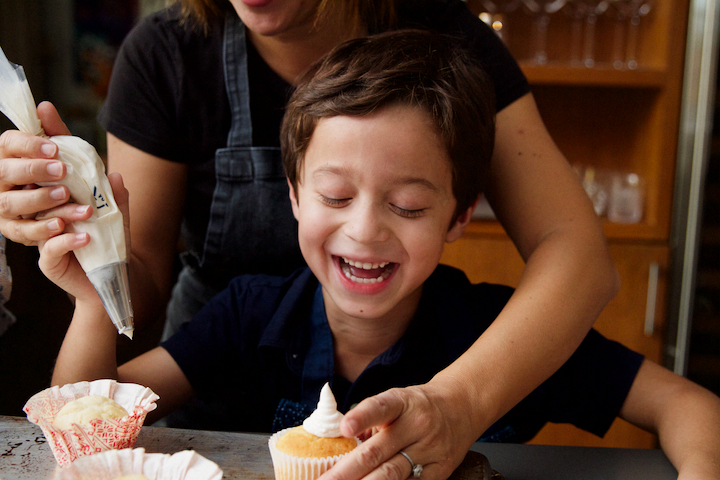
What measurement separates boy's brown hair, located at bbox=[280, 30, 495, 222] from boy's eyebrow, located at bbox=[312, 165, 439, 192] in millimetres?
79

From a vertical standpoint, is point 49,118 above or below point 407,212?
above

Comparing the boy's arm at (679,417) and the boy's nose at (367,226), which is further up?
the boy's nose at (367,226)

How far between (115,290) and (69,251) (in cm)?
11

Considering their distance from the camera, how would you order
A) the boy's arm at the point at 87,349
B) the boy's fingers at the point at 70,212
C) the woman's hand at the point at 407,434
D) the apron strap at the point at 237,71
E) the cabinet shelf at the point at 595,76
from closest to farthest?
the woman's hand at the point at 407,434 < the boy's fingers at the point at 70,212 < the boy's arm at the point at 87,349 < the apron strap at the point at 237,71 < the cabinet shelf at the point at 595,76

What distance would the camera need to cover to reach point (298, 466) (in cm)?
77

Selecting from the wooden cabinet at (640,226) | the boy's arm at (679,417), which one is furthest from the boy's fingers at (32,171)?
the wooden cabinet at (640,226)

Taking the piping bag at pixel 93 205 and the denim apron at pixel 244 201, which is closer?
the piping bag at pixel 93 205

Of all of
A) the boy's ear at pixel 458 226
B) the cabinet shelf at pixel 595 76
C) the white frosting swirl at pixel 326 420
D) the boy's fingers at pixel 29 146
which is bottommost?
the white frosting swirl at pixel 326 420

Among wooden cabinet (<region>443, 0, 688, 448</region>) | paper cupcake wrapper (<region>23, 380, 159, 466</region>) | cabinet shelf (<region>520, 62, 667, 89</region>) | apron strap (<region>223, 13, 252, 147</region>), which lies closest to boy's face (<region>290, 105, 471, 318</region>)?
apron strap (<region>223, 13, 252, 147</region>)

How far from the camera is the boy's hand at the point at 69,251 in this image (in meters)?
0.83

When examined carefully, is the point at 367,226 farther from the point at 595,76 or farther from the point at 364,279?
the point at 595,76

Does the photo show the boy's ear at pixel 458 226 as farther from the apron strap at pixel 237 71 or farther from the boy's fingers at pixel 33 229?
the boy's fingers at pixel 33 229

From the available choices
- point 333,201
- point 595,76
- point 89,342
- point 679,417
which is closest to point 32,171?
point 89,342

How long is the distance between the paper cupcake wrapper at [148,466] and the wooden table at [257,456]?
6cm
